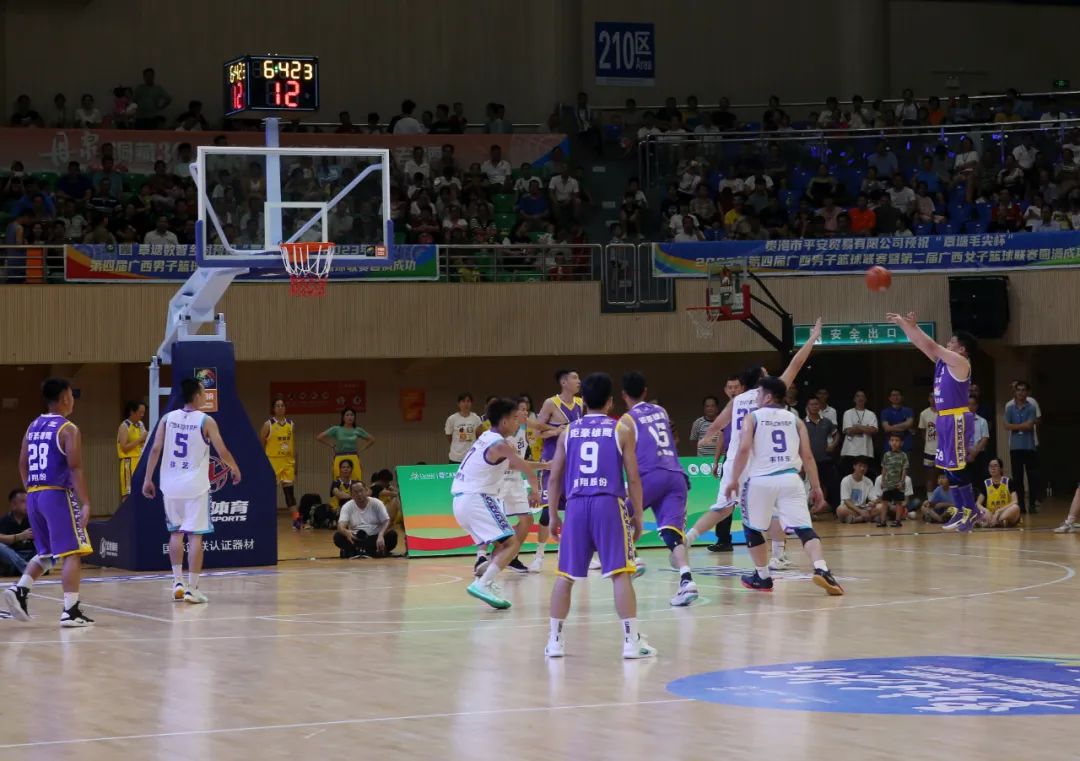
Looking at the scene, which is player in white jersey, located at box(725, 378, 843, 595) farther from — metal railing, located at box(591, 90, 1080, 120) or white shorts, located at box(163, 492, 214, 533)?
metal railing, located at box(591, 90, 1080, 120)

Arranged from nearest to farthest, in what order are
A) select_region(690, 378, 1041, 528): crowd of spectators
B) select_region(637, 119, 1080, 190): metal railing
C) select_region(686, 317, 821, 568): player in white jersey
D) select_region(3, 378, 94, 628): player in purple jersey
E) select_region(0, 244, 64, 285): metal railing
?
select_region(3, 378, 94, 628): player in purple jersey, select_region(686, 317, 821, 568): player in white jersey, select_region(690, 378, 1041, 528): crowd of spectators, select_region(0, 244, 64, 285): metal railing, select_region(637, 119, 1080, 190): metal railing

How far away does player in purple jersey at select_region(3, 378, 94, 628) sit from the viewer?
512 inches

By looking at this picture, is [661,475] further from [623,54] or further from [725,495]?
[623,54]

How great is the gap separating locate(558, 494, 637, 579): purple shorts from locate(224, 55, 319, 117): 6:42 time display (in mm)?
7363

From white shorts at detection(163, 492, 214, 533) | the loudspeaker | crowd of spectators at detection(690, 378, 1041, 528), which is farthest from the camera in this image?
the loudspeaker

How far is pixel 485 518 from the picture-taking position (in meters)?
14.5

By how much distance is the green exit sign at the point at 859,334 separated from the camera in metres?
26.1

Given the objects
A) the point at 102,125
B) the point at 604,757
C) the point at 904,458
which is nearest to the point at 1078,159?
the point at 904,458

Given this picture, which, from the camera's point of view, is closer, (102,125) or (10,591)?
(10,591)

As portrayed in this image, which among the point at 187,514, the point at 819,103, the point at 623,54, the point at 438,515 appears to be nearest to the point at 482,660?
the point at 187,514

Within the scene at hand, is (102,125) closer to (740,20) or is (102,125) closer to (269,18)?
(269,18)

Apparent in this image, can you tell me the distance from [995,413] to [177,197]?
1441 centimetres

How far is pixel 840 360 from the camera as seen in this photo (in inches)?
1164

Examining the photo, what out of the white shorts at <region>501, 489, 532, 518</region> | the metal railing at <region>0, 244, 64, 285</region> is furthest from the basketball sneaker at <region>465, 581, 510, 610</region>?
the metal railing at <region>0, 244, 64, 285</region>
